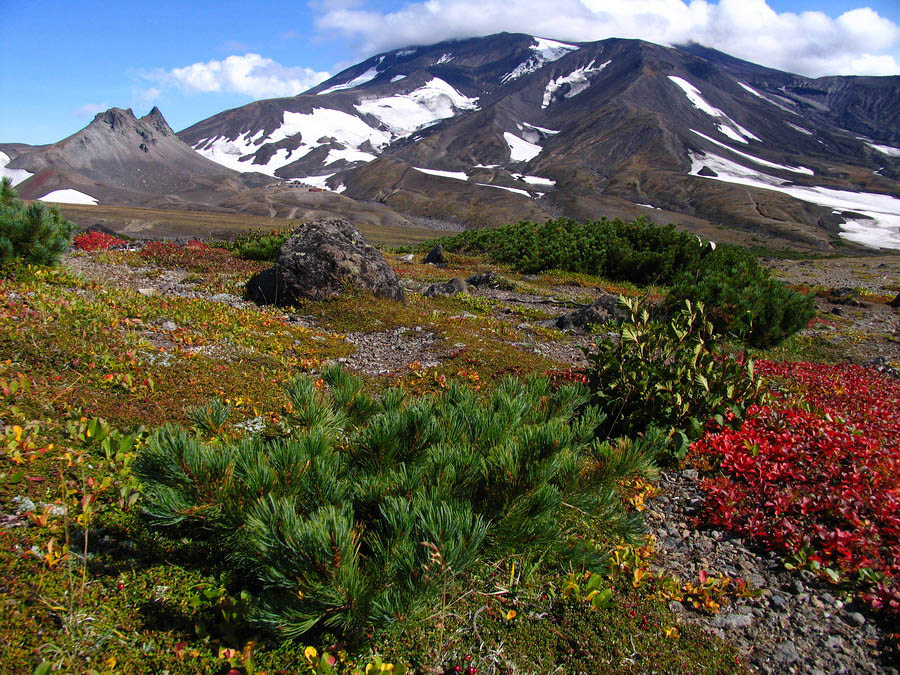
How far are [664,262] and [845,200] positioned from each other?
155 meters

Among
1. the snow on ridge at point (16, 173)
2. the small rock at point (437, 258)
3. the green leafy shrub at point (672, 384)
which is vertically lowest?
the green leafy shrub at point (672, 384)

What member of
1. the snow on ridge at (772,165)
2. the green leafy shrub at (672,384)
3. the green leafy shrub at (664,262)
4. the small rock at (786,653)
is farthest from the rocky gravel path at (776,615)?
the snow on ridge at (772,165)

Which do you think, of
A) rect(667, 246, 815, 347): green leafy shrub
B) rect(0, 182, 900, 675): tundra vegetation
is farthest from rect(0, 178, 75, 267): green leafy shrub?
rect(667, 246, 815, 347): green leafy shrub

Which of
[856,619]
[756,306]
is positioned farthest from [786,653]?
[756,306]

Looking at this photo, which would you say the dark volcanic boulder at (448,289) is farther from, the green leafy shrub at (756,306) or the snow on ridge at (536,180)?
the snow on ridge at (536,180)

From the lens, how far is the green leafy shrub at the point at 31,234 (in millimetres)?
10445

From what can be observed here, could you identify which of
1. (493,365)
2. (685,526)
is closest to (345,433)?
(685,526)

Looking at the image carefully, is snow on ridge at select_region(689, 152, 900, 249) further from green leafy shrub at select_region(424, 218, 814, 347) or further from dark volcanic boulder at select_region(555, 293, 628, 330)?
dark volcanic boulder at select_region(555, 293, 628, 330)

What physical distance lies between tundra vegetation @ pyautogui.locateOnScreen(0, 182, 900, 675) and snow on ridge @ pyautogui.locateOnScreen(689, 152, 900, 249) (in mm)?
117565

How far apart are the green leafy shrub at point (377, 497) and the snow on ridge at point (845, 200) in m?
121

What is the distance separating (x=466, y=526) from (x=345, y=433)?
2.01 m

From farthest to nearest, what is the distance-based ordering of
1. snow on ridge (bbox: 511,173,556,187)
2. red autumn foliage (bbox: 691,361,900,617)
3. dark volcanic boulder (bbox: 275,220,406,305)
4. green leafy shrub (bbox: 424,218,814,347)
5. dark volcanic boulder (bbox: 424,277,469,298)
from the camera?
snow on ridge (bbox: 511,173,556,187)
dark volcanic boulder (bbox: 424,277,469,298)
green leafy shrub (bbox: 424,218,814,347)
dark volcanic boulder (bbox: 275,220,406,305)
red autumn foliage (bbox: 691,361,900,617)

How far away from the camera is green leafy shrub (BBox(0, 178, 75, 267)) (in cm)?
1045

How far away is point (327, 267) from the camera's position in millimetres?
13258
